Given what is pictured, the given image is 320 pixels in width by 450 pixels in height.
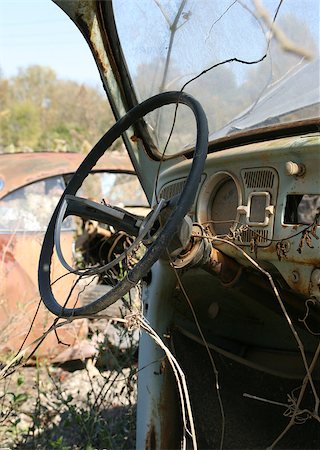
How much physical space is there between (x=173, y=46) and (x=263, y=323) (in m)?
1.32

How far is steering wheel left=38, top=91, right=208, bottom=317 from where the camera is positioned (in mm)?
1753

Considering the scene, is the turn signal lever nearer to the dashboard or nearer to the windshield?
the dashboard

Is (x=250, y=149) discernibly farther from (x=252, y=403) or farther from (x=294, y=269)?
(x=252, y=403)

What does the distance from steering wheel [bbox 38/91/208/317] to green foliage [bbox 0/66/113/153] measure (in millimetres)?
17355

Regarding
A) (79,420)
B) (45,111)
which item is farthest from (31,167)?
(45,111)

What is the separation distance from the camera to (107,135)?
245 cm

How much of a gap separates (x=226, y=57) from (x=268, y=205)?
27.3 inches

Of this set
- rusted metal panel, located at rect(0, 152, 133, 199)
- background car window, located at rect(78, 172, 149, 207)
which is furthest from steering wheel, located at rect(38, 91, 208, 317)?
background car window, located at rect(78, 172, 149, 207)

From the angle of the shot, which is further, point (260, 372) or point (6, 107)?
point (6, 107)

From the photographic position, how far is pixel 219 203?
8.01 ft

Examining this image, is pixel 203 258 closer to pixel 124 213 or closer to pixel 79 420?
pixel 124 213

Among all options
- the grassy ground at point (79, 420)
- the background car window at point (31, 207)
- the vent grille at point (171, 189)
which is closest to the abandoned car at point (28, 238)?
the background car window at point (31, 207)

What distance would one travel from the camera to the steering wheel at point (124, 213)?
1753 millimetres

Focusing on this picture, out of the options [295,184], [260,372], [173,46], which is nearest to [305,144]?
[295,184]
